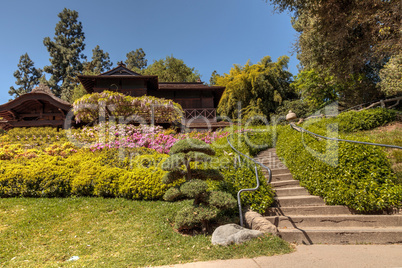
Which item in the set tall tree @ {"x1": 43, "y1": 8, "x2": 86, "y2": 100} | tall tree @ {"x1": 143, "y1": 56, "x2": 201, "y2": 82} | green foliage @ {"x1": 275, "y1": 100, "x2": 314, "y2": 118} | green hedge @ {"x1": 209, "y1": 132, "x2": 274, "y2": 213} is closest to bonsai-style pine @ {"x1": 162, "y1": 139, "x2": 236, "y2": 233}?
green hedge @ {"x1": 209, "y1": 132, "x2": 274, "y2": 213}

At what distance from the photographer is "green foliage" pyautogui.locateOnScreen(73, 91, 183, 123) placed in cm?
1340

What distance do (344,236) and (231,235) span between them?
2.19 meters

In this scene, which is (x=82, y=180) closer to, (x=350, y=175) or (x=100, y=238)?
(x=100, y=238)

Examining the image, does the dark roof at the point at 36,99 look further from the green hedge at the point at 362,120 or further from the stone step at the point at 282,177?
the green hedge at the point at 362,120

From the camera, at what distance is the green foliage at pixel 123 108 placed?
13397 millimetres

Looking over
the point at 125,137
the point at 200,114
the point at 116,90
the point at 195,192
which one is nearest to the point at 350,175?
the point at 195,192

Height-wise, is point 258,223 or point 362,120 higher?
point 362,120

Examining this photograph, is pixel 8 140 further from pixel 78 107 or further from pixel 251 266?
pixel 251 266

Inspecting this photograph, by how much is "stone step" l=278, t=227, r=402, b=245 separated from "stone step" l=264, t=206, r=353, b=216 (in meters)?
0.67

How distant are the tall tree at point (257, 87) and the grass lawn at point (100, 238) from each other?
22.8 metres

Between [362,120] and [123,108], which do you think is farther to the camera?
[123,108]

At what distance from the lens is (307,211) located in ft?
17.3

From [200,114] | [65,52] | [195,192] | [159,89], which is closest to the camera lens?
[195,192]

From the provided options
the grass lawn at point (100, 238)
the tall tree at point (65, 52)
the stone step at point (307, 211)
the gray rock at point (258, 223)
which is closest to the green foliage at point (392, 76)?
the stone step at point (307, 211)
